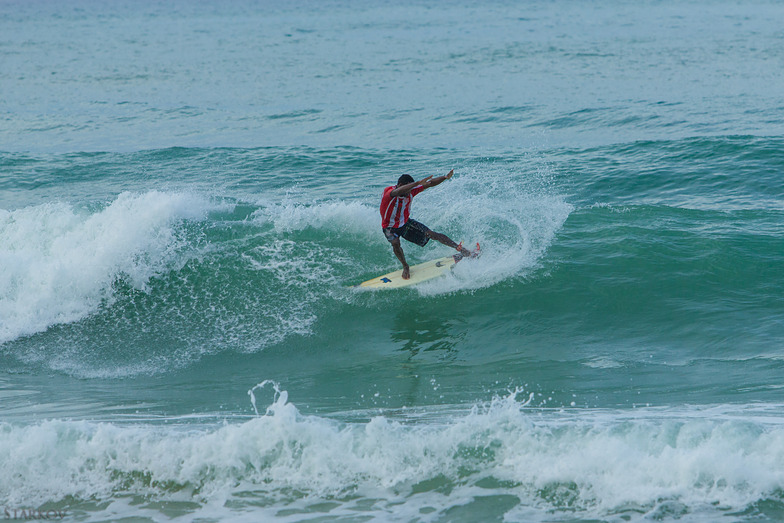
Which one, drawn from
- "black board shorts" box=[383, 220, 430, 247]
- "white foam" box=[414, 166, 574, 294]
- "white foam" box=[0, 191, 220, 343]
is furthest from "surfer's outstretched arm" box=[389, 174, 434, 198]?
"white foam" box=[0, 191, 220, 343]

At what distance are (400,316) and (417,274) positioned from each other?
934mm

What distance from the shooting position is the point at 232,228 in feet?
39.5

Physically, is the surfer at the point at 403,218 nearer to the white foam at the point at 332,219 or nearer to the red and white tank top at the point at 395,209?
the red and white tank top at the point at 395,209

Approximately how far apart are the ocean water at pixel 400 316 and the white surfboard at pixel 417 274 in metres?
0.19

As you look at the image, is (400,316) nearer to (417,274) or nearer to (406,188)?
(417,274)

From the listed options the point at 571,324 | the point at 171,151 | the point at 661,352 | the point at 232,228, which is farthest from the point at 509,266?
the point at 171,151

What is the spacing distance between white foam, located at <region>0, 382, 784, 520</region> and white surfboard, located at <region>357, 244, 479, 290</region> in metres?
3.75

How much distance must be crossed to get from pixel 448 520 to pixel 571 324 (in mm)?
4312

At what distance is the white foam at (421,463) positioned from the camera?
5516 millimetres

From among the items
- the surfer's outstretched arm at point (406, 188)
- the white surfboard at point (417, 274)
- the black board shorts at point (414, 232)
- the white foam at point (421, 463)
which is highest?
the surfer's outstretched arm at point (406, 188)

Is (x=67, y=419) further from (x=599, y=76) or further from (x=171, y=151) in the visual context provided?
(x=599, y=76)

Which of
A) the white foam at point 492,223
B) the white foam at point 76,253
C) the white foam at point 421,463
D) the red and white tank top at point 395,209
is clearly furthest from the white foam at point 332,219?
the white foam at point 421,463

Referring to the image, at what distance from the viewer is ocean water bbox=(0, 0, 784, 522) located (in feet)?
19.1

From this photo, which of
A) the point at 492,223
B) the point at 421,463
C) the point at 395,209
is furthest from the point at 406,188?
the point at 421,463
